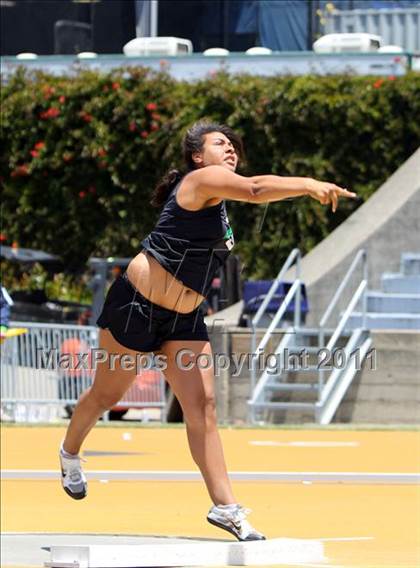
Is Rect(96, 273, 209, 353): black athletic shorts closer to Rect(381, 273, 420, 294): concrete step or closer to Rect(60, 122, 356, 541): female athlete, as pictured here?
→ Rect(60, 122, 356, 541): female athlete

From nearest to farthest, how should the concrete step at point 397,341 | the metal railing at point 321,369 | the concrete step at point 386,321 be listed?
the metal railing at point 321,369
the concrete step at point 397,341
the concrete step at point 386,321

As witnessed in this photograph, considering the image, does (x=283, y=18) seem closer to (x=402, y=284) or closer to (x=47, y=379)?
(x=402, y=284)

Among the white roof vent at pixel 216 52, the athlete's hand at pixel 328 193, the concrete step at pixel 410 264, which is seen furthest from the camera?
the white roof vent at pixel 216 52

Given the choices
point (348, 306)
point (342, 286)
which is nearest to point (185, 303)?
point (342, 286)

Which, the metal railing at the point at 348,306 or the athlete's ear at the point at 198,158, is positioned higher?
the athlete's ear at the point at 198,158

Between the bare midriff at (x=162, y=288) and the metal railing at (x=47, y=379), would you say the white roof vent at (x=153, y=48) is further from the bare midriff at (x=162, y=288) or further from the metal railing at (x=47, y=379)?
the bare midriff at (x=162, y=288)

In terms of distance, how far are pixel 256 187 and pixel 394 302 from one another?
45.5ft

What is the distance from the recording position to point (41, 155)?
2806cm

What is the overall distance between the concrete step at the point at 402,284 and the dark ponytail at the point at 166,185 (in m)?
13.2

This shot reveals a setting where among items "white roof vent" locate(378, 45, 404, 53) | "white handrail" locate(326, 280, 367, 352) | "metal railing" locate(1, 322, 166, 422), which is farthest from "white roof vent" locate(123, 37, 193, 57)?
"metal railing" locate(1, 322, 166, 422)

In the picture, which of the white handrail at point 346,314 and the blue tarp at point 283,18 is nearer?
the white handrail at point 346,314

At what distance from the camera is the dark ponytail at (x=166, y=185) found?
7.52 m

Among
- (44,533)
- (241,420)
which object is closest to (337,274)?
(241,420)

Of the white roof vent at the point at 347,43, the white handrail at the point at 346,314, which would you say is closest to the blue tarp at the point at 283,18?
the white roof vent at the point at 347,43
